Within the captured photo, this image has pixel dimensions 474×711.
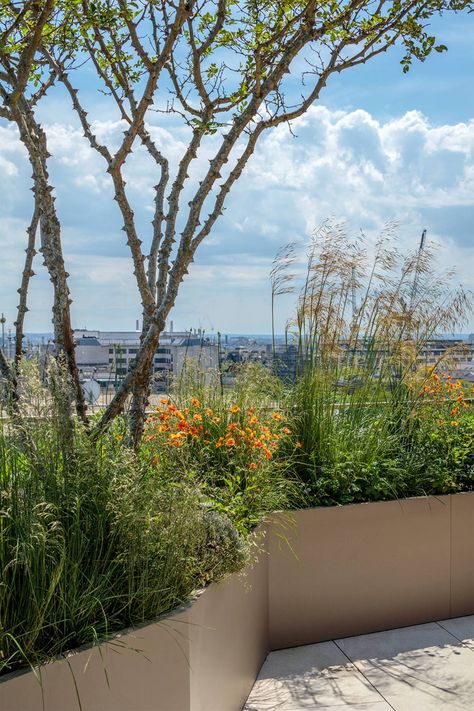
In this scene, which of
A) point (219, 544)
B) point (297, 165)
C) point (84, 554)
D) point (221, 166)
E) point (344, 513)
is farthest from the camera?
point (297, 165)

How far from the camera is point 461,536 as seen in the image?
3.25 m

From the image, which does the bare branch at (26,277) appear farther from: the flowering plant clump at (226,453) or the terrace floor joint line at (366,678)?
the terrace floor joint line at (366,678)

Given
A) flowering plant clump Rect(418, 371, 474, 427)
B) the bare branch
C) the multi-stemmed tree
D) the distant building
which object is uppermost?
the multi-stemmed tree

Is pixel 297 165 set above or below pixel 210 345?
above

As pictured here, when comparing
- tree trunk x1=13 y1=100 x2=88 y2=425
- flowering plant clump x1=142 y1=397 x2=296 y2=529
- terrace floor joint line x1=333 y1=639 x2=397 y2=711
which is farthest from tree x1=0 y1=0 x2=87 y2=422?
terrace floor joint line x1=333 y1=639 x2=397 y2=711

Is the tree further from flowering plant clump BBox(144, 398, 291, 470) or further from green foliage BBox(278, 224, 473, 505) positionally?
green foliage BBox(278, 224, 473, 505)

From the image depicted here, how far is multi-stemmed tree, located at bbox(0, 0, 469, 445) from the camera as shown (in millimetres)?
2705

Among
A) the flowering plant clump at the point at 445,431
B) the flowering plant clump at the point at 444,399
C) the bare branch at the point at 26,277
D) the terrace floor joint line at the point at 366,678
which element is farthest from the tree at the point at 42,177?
the flowering plant clump at the point at 444,399

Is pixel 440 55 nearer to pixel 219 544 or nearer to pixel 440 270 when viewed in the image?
pixel 440 270

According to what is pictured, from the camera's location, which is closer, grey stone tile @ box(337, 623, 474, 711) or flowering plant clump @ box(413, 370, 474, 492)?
grey stone tile @ box(337, 623, 474, 711)

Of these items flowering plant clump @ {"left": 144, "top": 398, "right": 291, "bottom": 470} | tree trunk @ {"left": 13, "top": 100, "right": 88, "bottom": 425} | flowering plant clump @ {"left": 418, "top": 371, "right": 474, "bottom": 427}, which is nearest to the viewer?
tree trunk @ {"left": 13, "top": 100, "right": 88, "bottom": 425}

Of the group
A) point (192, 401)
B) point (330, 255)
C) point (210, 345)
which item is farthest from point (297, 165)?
point (192, 401)

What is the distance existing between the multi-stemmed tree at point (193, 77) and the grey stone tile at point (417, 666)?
1384 mm

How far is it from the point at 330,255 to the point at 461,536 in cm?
159
